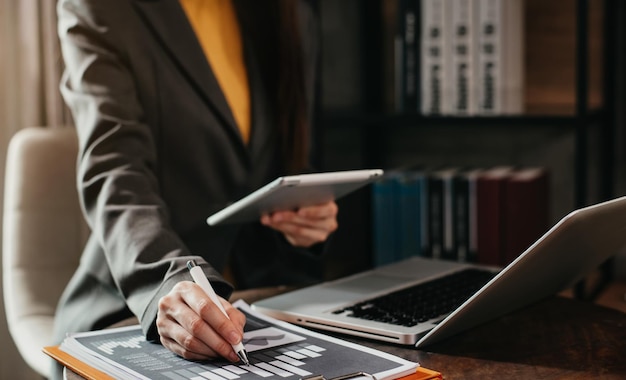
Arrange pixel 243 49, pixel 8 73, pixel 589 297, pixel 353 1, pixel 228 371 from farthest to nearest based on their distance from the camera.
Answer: pixel 353 1
pixel 589 297
pixel 8 73
pixel 243 49
pixel 228 371

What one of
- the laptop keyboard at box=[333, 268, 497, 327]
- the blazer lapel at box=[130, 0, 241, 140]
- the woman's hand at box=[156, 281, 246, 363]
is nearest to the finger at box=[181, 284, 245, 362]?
the woman's hand at box=[156, 281, 246, 363]

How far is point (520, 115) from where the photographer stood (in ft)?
6.52

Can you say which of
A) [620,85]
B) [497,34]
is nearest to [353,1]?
[497,34]

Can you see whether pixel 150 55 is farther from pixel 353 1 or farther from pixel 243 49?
pixel 353 1

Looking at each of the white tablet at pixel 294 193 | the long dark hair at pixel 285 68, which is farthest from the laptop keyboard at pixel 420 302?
the long dark hair at pixel 285 68

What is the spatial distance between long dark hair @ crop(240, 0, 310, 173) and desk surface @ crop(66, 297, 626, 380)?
515 millimetres

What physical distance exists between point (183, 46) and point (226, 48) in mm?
147

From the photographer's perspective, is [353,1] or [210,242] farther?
[353,1]

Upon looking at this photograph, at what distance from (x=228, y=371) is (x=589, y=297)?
1.36 meters

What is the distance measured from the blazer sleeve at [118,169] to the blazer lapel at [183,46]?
0.07 metres

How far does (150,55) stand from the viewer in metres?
1.27

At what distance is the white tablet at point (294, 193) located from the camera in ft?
3.14

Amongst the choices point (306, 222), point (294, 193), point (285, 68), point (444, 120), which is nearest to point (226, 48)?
point (285, 68)

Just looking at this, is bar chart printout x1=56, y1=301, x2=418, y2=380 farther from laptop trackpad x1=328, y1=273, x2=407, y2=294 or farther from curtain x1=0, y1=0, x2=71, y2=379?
curtain x1=0, y1=0, x2=71, y2=379
